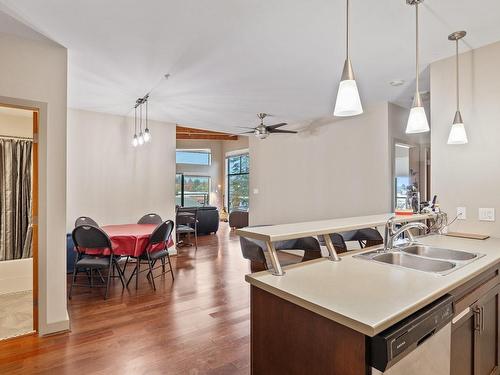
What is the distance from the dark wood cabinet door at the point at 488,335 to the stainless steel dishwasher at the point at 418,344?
1.67ft

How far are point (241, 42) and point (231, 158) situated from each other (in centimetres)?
960

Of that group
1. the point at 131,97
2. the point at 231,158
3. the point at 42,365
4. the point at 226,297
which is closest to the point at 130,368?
the point at 42,365

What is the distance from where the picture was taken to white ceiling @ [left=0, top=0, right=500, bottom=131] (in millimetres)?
2035

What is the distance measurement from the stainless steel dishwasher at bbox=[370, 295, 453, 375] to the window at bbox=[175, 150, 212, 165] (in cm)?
1093

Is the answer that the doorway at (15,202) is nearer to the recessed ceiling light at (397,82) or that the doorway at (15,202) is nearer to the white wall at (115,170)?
the white wall at (115,170)

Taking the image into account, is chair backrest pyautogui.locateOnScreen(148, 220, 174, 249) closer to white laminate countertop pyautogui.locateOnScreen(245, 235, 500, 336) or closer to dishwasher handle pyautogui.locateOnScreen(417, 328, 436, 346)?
white laminate countertop pyautogui.locateOnScreen(245, 235, 500, 336)

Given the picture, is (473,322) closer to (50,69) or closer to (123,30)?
(123,30)

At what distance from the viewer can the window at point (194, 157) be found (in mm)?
11602

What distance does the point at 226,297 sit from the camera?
3.45 m

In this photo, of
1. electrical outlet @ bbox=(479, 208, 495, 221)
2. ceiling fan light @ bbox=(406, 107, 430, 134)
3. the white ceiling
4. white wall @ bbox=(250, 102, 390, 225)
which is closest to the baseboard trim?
the white ceiling

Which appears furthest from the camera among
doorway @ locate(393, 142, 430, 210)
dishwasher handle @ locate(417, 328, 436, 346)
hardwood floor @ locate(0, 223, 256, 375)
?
doorway @ locate(393, 142, 430, 210)

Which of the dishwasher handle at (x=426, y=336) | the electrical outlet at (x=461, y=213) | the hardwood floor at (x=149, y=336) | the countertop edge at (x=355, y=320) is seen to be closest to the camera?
the countertop edge at (x=355, y=320)

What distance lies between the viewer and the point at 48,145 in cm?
255

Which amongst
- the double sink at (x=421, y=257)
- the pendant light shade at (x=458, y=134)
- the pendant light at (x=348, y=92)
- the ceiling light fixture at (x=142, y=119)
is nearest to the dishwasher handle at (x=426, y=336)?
the double sink at (x=421, y=257)
